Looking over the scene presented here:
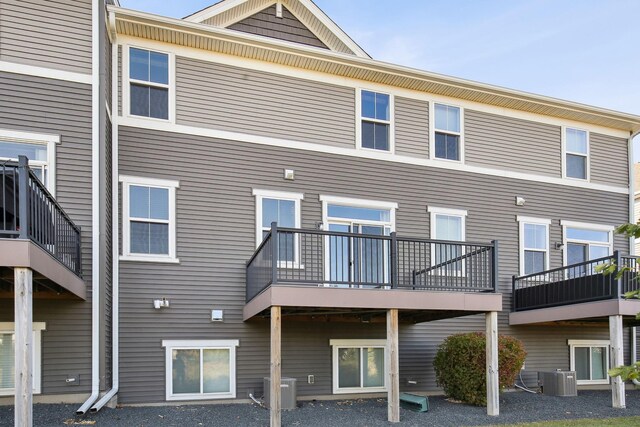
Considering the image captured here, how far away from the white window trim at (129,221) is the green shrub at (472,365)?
5413mm

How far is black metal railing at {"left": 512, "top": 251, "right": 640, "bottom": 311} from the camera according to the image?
10557 mm

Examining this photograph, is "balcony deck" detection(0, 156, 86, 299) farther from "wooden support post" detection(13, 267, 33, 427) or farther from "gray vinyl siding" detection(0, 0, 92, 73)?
"gray vinyl siding" detection(0, 0, 92, 73)

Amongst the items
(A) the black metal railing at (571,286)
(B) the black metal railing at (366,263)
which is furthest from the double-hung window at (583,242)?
(B) the black metal railing at (366,263)

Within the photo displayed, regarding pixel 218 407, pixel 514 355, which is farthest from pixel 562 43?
pixel 218 407

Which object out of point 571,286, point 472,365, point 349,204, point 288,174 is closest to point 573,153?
point 571,286

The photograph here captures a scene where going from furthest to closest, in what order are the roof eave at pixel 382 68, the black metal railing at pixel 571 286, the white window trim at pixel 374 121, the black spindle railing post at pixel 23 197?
the white window trim at pixel 374 121 → the black metal railing at pixel 571 286 → the roof eave at pixel 382 68 → the black spindle railing post at pixel 23 197

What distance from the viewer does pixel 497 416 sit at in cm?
934

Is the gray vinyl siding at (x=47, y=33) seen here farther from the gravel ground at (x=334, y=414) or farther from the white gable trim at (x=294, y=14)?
the gravel ground at (x=334, y=414)

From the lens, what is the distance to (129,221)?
10016 millimetres

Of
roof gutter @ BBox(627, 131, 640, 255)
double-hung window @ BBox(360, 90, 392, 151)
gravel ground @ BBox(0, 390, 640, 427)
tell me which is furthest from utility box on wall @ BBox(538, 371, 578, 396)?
double-hung window @ BBox(360, 90, 392, 151)

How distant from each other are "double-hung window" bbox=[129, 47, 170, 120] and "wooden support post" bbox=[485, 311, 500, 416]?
6.89 metres

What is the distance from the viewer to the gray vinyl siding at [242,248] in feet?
32.6

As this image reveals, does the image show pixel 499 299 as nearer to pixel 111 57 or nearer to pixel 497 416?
pixel 497 416

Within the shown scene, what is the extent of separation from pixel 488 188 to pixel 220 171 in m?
6.23
